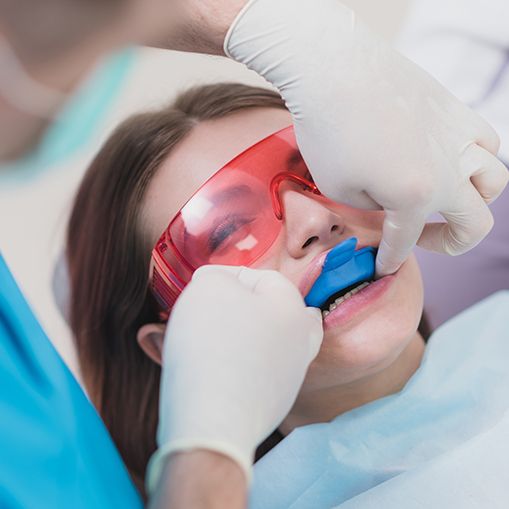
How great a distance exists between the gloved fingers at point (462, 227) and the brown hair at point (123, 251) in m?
0.38

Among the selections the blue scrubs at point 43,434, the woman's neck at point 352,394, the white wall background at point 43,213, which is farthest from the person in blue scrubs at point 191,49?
the white wall background at point 43,213

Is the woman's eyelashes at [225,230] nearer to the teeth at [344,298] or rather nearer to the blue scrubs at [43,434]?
the teeth at [344,298]

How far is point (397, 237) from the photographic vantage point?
1054mm

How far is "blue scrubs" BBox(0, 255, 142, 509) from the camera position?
0.76 m

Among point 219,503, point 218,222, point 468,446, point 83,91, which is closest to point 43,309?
point 83,91

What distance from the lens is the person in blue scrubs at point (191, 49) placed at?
2.64 feet

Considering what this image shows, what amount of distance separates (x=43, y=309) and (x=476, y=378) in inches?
56.5

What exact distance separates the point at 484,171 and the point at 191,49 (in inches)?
18.4

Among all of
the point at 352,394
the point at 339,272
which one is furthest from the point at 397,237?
the point at 352,394

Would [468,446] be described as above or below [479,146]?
below

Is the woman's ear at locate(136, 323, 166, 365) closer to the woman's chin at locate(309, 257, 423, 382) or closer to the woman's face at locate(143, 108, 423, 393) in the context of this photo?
the woman's face at locate(143, 108, 423, 393)

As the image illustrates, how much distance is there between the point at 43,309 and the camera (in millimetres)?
2312

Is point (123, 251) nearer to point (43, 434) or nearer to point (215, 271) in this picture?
point (215, 271)

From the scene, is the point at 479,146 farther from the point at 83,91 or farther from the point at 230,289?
the point at 83,91
